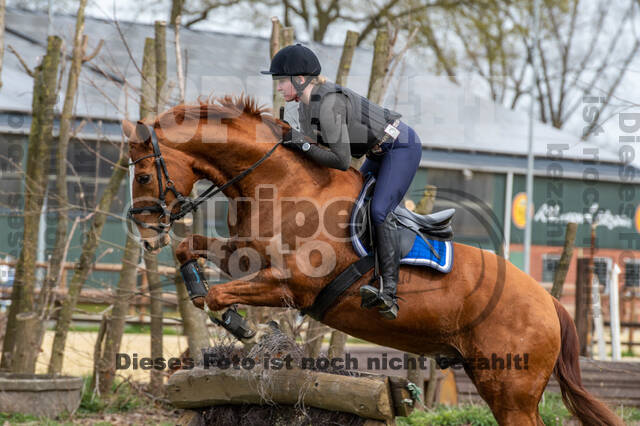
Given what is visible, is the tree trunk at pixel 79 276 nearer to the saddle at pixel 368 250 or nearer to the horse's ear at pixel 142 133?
the horse's ear at pixel 142 133

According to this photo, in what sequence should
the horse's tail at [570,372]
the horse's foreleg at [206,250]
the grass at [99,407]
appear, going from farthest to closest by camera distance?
the grass at [99,407], the horse's tail at [570,372], the horse's foreleg at [206,250]

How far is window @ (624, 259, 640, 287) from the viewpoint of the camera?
1566 cm

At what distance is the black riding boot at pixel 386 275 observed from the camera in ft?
13.3

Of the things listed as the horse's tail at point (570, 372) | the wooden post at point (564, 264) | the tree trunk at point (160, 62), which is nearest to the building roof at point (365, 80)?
the wooden post at point (564, 264)

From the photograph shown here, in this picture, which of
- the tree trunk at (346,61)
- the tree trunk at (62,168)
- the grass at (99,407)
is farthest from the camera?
the tree trunk at (62,168)

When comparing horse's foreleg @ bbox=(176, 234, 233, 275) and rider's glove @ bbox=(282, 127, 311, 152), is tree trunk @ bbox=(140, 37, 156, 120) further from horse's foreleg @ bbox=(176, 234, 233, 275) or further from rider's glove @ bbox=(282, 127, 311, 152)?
rider's glove @ bbox=(282, 127, 311, 152)

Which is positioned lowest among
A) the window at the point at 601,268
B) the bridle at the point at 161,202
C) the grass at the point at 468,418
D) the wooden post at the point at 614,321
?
the grass at the point at 468,418

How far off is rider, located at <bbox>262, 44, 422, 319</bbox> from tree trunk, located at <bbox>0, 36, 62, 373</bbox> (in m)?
3.96

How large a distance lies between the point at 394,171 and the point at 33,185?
4.49m

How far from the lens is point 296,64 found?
4090 millimetres

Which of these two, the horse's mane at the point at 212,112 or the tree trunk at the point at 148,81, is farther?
the tree trunk at the point at 148,81

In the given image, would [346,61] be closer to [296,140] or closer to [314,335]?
[314,335]

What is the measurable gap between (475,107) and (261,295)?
603 inches

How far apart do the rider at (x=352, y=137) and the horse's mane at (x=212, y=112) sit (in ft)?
0.90
